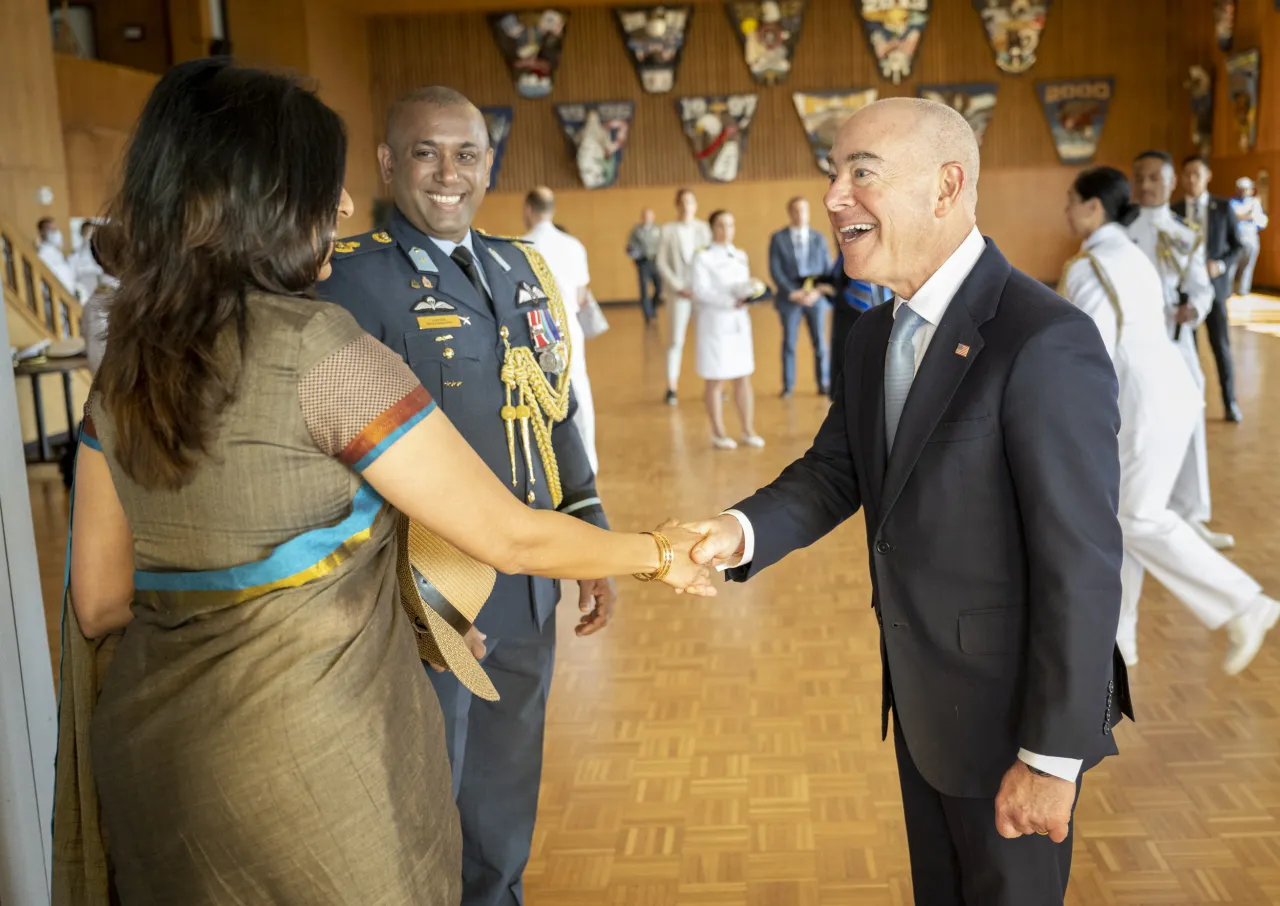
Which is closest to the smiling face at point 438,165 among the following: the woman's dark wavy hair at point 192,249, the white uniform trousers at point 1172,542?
the woman's dark wavy hair at point 192,249

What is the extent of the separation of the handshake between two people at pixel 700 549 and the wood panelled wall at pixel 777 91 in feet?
75.3

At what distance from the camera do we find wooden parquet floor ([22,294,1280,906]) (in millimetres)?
3350

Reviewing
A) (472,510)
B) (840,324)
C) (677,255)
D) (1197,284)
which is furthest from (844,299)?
(472,510)

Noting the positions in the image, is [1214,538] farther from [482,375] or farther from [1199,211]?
[482,375]

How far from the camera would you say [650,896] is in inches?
130

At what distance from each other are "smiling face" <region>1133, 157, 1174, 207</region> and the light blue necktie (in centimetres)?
579

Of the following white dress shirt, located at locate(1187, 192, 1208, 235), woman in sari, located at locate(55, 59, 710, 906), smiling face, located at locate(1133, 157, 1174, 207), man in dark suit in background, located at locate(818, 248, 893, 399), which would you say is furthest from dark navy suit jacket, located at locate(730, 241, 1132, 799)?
white dress shirt, located at locate(1187, 192, 1208, 235)

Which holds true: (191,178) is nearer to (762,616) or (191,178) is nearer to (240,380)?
(240,380)

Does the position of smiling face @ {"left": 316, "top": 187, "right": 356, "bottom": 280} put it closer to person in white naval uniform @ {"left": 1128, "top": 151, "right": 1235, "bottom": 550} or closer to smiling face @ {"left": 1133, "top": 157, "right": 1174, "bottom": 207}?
person in white naval uniform @ {"left": 1128, "top": 151, "right": 1235, "bottom": 550}

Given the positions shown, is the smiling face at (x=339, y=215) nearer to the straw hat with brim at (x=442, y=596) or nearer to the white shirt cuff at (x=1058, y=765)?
the straw hat with brim at (x=442, y=596)

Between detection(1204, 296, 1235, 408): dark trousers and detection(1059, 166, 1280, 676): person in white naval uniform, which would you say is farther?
detection(1204, 296, 1235, 408): dark trousers

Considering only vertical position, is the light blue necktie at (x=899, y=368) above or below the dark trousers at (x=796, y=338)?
above

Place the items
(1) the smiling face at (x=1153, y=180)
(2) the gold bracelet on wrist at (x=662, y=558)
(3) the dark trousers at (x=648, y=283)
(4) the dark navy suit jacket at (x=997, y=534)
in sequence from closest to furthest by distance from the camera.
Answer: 1. (4) the dark navy suit jacket at (x=997, y=534)
2. (2) the gold bracelet on wrist at (x=662, y=558)
3. (1) the smiling face at (x=1153, y=180)
4. (3) the dark trousers at (x=648, y=283)

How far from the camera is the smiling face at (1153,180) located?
24.2 feet
